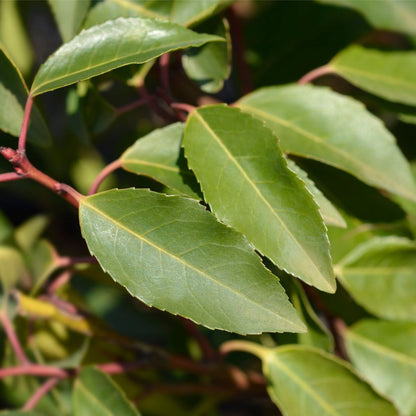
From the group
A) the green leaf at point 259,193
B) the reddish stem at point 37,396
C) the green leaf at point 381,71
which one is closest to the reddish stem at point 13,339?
the reddish stem at point 37,396

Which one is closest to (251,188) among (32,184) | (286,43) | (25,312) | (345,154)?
(345,154)

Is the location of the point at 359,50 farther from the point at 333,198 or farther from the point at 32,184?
the point at 32,184

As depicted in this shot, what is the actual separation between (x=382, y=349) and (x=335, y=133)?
0.35 meters

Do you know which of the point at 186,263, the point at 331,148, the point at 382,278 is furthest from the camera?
the point at 382,278

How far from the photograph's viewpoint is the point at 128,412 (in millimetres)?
679

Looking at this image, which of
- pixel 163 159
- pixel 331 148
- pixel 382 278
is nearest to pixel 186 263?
pixel 163 159

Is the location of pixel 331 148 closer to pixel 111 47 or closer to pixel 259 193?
pixel 259 193

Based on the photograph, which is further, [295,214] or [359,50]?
[359,50]

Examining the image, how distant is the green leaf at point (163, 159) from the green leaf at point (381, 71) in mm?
297

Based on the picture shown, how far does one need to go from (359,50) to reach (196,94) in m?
0.30

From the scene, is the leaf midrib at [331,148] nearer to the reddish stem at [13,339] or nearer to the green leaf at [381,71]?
the green leaf at [381,71]

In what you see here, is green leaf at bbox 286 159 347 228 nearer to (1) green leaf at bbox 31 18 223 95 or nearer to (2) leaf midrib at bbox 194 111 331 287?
(2) leaf midrib at bbox 194 111 331 287

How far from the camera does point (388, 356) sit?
85 centimetres

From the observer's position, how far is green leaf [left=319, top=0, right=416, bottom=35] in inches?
32.1
